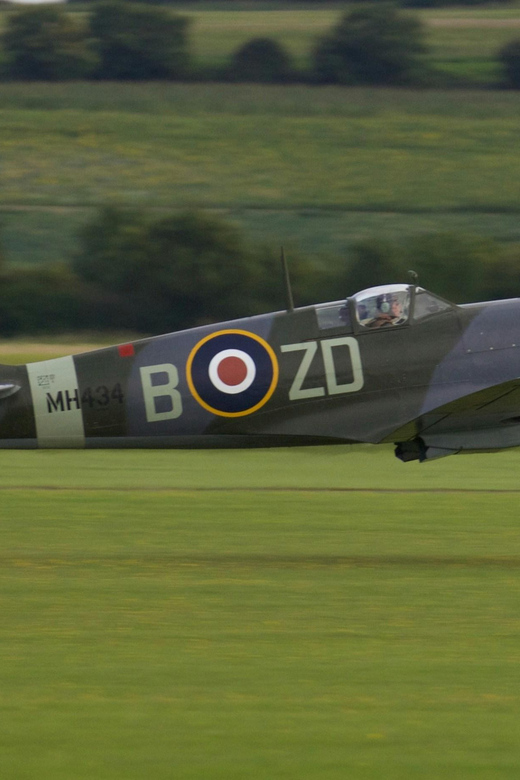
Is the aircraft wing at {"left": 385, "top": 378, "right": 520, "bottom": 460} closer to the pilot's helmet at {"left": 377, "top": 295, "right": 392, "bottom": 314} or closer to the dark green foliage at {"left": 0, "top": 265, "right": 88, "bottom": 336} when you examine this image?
the pilot's helmet at {"left": 377, "top": 295, "right": 392, "bottom": 314}

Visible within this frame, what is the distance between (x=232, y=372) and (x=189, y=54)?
232ft

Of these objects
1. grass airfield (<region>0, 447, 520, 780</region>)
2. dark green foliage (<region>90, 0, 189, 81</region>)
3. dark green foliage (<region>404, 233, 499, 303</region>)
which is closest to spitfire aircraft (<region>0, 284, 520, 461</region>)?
grass airfield (<region>0, 447, 520, 780</region>)

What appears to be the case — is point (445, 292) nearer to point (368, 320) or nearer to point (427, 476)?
point (427, 476)

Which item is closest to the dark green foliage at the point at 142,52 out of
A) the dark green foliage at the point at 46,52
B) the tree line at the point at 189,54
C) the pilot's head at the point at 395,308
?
the tree line at the point at 189,54

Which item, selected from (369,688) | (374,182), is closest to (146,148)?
(374,182)

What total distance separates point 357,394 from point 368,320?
2.02ft

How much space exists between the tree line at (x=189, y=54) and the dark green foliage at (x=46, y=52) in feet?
0.20

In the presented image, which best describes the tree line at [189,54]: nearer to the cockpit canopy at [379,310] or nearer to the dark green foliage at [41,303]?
the dark green foliage at [41,303]

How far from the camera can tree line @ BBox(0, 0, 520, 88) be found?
2901 inches

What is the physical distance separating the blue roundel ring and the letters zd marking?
0.19 metres

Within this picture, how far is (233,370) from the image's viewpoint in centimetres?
970

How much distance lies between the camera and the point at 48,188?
5488 cm

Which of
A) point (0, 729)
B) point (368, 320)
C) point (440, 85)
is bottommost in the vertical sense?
point (0, 729)

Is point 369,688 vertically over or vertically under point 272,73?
under
